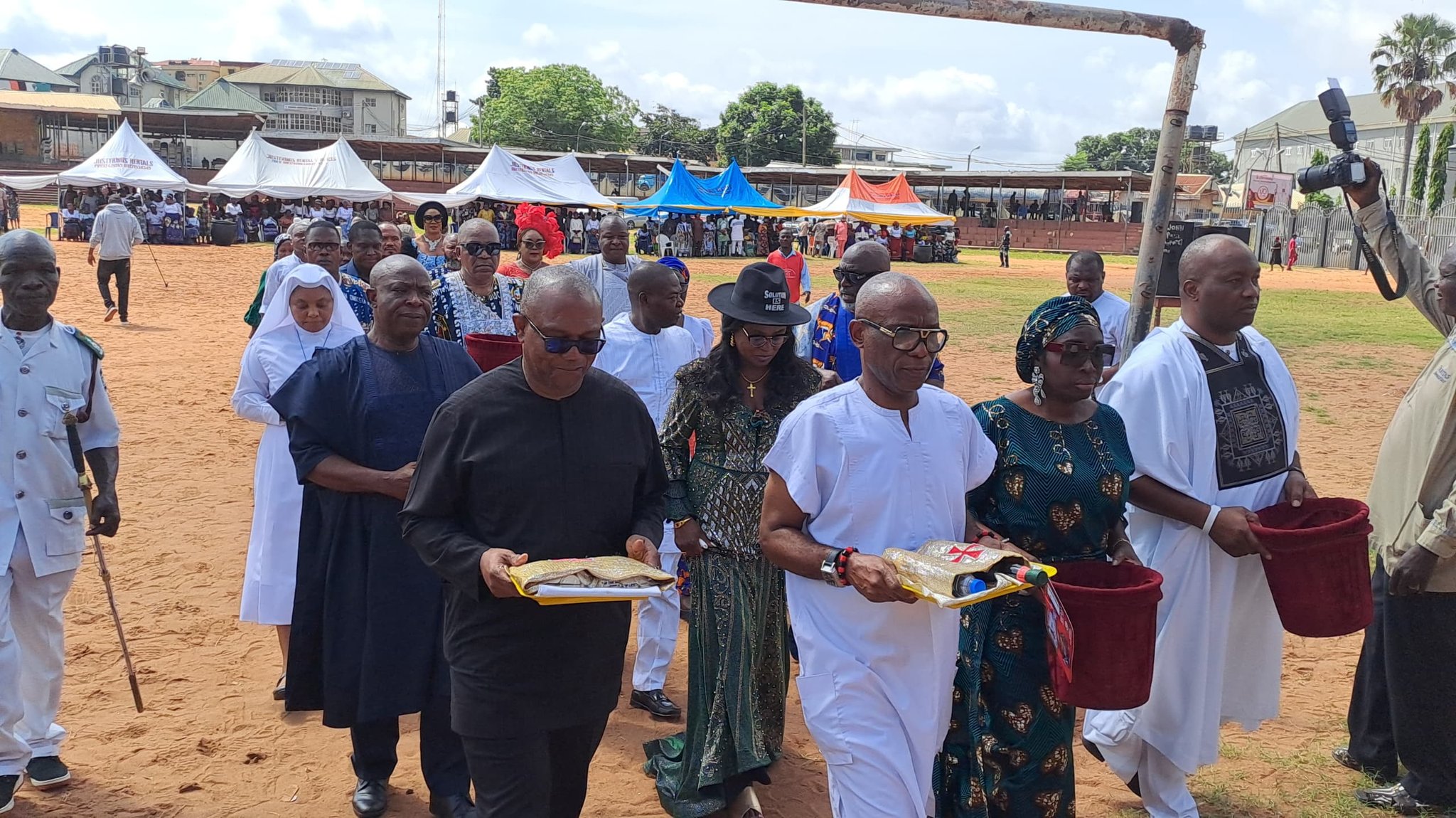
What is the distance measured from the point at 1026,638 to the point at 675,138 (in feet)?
301

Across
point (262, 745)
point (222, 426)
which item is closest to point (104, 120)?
point (222, 426)

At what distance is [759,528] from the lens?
12.2ft

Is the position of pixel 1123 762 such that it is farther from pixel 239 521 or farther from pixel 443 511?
pixel 239 521

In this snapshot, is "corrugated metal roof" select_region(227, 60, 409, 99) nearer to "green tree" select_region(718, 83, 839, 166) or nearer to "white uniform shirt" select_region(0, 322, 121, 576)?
"green tree" select_region(718, 83, 839, 166)

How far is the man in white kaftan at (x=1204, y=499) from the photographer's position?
3.91 metres

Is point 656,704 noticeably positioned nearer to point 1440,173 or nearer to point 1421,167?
point 1440,173

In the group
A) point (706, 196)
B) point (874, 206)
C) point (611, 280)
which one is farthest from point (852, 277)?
point (874, 206)

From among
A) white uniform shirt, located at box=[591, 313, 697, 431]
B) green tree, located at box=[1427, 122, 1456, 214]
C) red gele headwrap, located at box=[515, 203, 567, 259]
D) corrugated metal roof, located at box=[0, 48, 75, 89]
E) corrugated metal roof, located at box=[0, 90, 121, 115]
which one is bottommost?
white uniform shirt, located at box=[591, 313, 697, 431]

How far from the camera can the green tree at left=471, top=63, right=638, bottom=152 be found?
290ft

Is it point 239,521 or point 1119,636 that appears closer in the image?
point 1119,636

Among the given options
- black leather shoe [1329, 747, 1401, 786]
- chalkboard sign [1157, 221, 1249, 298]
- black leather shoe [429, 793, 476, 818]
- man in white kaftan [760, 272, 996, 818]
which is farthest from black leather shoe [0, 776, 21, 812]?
chalkboard sign [1157, 221, 1249, 298]

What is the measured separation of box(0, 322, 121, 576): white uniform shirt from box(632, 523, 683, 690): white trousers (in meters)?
2.48

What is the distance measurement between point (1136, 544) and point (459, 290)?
4068 mm

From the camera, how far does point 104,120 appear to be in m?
60.3
